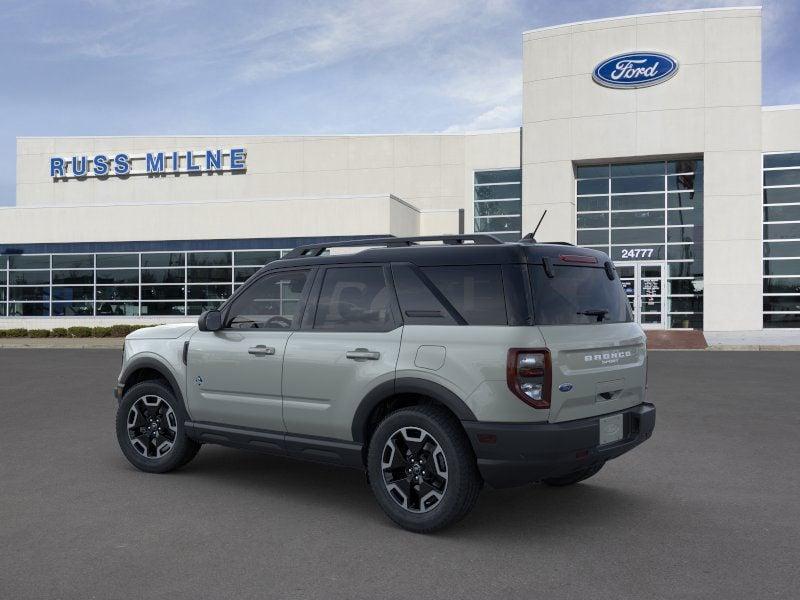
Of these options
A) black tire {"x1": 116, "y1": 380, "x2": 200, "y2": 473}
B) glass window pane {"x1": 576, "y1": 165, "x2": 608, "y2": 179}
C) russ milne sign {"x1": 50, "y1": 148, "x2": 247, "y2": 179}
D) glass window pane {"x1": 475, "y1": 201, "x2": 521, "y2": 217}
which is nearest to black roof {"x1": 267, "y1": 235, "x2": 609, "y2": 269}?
black tire {"x1": 116, "y1": 380, "x2": 200, "y2": 473}

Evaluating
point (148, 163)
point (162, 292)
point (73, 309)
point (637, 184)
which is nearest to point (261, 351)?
point (637, 184)

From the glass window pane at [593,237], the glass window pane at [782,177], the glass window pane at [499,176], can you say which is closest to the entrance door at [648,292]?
the glass window pane at [593,237]

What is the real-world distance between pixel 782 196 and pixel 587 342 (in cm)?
2905

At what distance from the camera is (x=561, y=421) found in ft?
15.7

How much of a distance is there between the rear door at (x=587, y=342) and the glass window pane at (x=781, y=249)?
2752 centimetres

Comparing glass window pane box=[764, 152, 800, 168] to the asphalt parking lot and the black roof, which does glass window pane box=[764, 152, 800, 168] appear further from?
the black roof

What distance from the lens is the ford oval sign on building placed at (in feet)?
98.8

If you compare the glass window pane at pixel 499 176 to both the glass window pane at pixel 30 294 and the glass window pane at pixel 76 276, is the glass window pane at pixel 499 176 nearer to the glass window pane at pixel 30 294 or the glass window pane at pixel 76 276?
the glass window pane at pixel 76 276

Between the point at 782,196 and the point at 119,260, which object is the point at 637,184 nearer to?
the point at 782,196

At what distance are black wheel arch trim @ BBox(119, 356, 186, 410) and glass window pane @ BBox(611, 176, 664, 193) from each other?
27.9 metres

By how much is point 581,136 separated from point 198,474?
27.4 m

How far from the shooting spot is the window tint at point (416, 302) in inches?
203

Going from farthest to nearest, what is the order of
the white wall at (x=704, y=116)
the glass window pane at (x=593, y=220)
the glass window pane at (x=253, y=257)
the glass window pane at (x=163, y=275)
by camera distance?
the glass window pane at (x=163, y=275) < the glass window pane at (x=253, y=257) < the glass window pane at (x=593, y=220) < the white wall at (x=704, y=116)

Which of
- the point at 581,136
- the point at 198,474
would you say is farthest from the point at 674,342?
the point at 198,474
